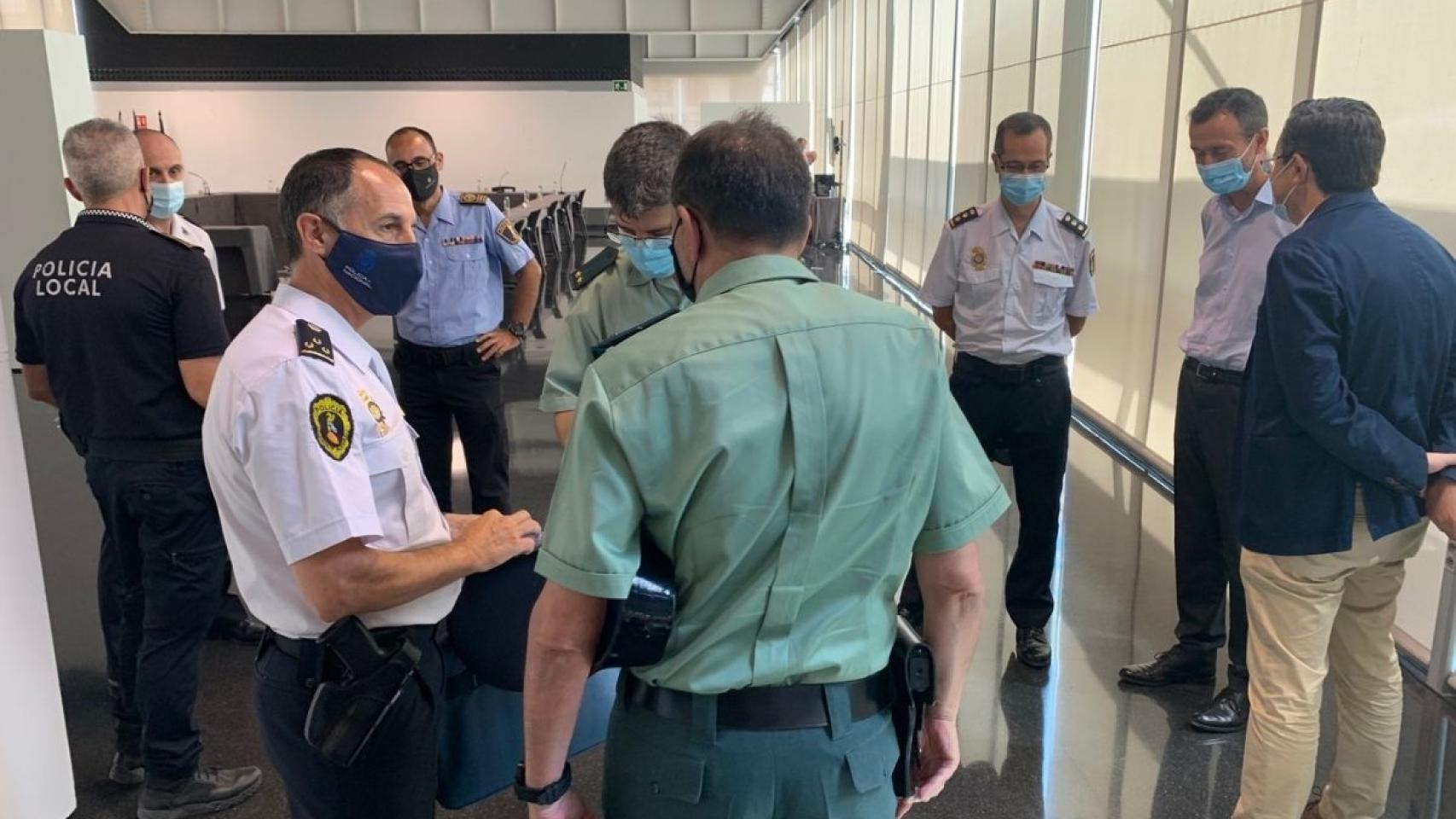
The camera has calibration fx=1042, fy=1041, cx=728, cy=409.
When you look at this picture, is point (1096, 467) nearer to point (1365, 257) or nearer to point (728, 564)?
point (1365, 257)

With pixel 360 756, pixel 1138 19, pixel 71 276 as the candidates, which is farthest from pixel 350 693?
pixel 1138 19

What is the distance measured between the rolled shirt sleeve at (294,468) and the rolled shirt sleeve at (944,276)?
2.51m

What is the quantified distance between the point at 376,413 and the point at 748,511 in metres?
0.76


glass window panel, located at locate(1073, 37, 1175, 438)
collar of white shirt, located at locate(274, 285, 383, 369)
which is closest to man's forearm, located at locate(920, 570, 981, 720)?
collar of white shirt, located at locate(274, 285, 383, 369)

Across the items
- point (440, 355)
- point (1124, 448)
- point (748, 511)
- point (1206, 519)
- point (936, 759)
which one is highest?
point (748, 511)

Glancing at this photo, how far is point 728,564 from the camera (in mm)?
1226

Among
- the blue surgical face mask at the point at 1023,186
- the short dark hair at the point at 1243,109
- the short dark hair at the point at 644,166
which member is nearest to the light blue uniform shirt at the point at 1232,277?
the short dark hair at the point at 1243,109

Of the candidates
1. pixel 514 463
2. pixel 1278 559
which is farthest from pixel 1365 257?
pixel 514 463

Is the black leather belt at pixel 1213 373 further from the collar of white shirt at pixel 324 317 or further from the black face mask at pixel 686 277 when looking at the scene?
the collar of white shirt at pixel 324 317

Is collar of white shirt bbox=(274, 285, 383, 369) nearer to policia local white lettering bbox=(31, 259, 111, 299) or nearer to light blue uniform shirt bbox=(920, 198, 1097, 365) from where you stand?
policia local white lettering bbox=(31, 259, 111, 299)

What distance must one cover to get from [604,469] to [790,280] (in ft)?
1.04

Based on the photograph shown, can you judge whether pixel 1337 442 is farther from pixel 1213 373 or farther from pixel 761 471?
pixel 761 471

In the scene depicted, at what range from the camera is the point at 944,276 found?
367cm

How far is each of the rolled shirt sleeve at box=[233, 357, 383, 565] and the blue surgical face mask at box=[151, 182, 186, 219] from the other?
93.3 inches
